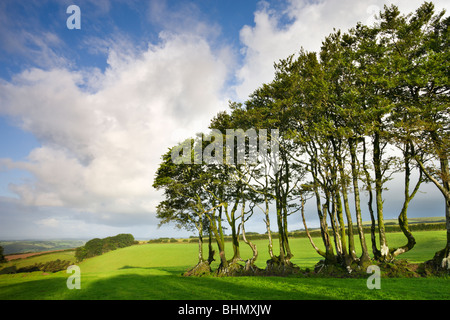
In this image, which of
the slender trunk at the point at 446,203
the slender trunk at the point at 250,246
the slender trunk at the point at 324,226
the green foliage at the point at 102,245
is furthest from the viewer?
the green foliage at the point at 102,245

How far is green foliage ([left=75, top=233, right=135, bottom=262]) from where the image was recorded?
62794 millimetres

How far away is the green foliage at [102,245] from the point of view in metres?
62.8

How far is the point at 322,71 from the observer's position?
1944 cm

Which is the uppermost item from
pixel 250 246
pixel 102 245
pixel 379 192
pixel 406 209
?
pixel 379 192

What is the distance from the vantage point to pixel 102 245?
72438 millimetres

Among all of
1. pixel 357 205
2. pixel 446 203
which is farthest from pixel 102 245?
pixel 446 203

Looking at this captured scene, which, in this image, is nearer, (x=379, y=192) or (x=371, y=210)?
(x=379, y=192)

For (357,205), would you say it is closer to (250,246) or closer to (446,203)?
(446,203)

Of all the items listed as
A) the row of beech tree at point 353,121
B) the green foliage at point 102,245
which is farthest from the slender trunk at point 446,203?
Result: the green foliage at point 102,245

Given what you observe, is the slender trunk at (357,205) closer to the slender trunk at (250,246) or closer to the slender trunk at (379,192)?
the slender trunk at (379,192)

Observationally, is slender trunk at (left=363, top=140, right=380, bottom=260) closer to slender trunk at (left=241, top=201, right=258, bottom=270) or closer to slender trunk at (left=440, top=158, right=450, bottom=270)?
slender trunk at (left=440, top=158, right=450, bottom=270)

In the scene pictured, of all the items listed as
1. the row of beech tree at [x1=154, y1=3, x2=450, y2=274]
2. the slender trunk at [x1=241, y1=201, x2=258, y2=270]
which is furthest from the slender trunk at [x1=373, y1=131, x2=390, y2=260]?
the slender trunk at [x1=241, y1=201, x2=258, y2=270]

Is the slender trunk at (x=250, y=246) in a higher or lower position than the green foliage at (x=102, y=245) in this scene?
higher
